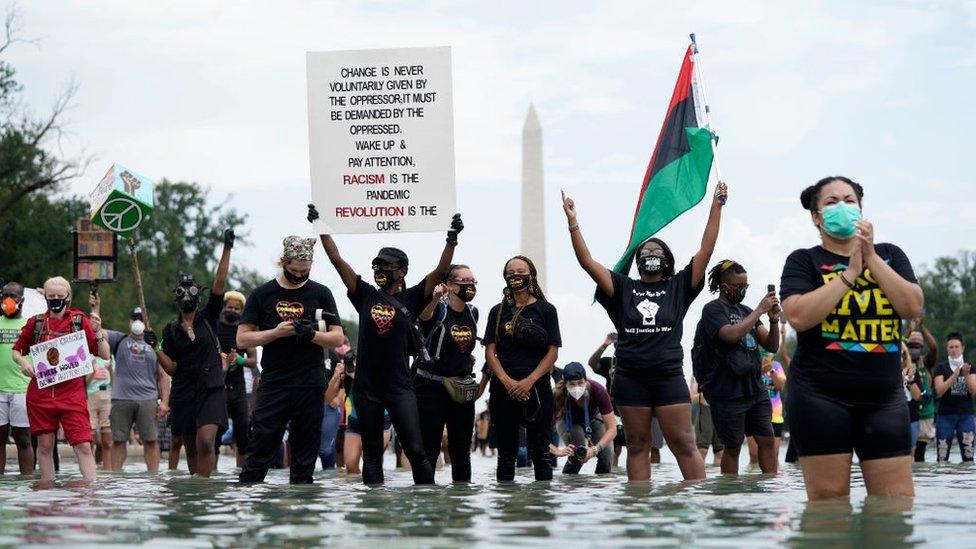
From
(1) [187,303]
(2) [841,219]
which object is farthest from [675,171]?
(2) [841,219]

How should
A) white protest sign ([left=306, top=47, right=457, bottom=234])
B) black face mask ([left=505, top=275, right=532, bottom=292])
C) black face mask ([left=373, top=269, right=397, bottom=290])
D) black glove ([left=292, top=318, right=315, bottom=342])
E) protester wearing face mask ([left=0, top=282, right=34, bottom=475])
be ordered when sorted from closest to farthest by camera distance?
black glove ([left=292, top=318, right=315, bottom=342]) → black face mask ([left=373, top=269, right=397, bottom=290]) → black face mask ([left=505, top=275, right=532, bottom=292]) → white protest sign ([left=306, top=47, right=457, bottom=234]) → protester wearing face mask ([left=0, top=282, right=34, bottom=475])

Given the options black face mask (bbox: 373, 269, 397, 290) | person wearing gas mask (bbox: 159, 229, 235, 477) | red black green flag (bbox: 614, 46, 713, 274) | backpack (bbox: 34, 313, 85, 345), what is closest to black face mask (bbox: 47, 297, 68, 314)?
backpack (bbox: 34, 313, 85, 345)

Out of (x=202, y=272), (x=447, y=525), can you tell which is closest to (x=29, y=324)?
(x=447, y=525)

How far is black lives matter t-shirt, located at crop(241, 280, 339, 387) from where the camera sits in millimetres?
11141

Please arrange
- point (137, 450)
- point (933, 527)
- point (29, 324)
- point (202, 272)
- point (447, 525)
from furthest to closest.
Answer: point (202, 272) → point (137, 450) → point (29, 324) → point (447, 525) → point (933, 527)

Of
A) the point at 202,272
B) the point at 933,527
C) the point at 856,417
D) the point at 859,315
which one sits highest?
the point at 202,272

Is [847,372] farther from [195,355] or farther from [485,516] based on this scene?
[195,355]

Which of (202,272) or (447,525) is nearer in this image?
(447,525)

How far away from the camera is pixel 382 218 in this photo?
12.3 m

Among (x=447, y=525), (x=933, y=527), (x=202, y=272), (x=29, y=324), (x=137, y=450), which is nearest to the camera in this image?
(x=933, y=527)

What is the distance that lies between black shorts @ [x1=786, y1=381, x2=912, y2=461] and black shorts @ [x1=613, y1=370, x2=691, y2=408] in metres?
3.35

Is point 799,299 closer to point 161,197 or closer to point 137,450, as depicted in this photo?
point 137,450

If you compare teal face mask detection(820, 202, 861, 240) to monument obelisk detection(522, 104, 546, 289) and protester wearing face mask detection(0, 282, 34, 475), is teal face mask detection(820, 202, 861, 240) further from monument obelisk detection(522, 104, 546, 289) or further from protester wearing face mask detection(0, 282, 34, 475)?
monument obelisk detection(522, 104, 546, 289)

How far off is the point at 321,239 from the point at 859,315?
5.40m
